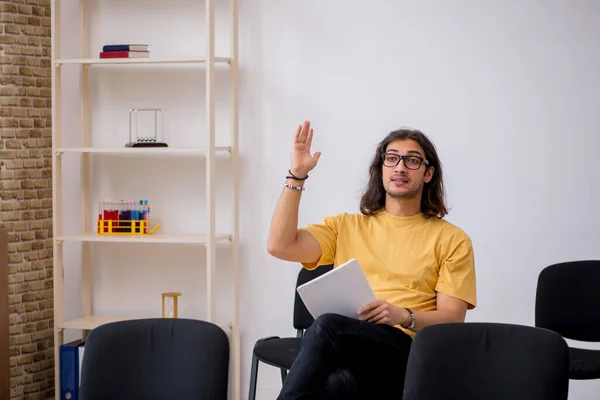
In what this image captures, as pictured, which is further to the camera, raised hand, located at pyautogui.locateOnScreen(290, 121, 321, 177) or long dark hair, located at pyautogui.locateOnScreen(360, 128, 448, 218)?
long dark hair, located at pyautogui.locateOnScreen(360, 128, 448, 218)

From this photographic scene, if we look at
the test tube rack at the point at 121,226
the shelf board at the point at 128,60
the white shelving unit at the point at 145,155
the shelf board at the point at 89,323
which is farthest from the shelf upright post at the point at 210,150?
the test tube rack at the point at 121,226

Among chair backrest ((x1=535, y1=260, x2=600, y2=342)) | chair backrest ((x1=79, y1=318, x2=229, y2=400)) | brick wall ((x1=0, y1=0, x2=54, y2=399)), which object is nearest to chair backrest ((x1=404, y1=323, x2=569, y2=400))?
chair backrest ((x1=79, y1=318, x2=229, y2=400))

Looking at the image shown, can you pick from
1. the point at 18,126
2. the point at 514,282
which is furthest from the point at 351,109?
the point at 18,126

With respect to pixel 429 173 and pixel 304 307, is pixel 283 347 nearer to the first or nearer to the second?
pixel 304 307

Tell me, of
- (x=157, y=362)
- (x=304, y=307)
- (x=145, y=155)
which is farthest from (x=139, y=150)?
(x=157, y=362)

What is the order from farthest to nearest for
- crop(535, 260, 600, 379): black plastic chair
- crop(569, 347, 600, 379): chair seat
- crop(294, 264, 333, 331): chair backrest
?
crop(294, 264, 333, 331): chair backrest → crop(535, 260, 600, 379): black plastic chair → crop(569, 347, 600, 379): chair seat

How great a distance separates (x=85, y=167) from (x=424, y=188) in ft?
7.34

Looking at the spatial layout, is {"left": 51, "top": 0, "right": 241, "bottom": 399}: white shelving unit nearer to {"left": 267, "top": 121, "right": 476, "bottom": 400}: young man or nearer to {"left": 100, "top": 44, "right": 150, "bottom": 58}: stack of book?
{"left": 100, "top": 44, "right": 150, "bottom": 58}: stack of book

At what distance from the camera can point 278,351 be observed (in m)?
3.45

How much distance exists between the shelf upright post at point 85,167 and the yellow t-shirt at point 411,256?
78.0 inches

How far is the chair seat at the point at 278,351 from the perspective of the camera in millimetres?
3344

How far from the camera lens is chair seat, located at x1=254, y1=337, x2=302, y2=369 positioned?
11.0 feet

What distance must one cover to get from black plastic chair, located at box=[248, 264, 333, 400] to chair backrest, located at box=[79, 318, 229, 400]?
1113mm

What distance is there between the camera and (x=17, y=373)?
418cm
